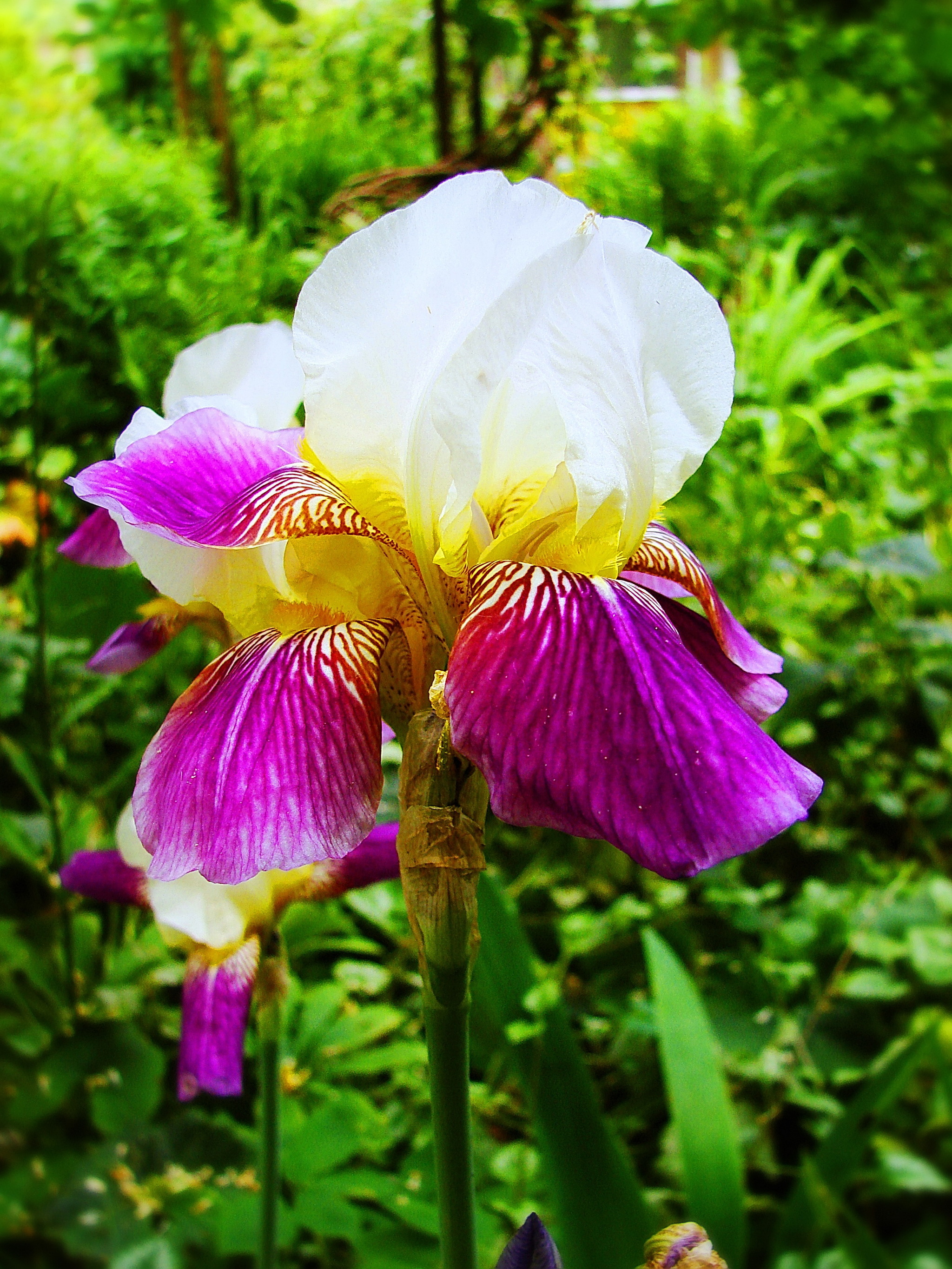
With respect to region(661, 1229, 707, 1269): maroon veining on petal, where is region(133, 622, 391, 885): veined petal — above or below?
above

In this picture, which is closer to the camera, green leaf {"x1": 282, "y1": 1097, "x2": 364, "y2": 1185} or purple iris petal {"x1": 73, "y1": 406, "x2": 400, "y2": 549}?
purple iris petal {"x1": 73, "y1": 406, "x2": 400, "y2": 549}

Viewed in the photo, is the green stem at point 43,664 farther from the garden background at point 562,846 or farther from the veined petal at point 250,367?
the veined petal at point 250,367

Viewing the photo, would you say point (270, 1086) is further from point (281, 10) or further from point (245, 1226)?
point (281, 10)

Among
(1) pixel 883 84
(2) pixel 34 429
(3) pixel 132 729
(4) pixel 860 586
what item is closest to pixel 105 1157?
(3) pixel 132 729

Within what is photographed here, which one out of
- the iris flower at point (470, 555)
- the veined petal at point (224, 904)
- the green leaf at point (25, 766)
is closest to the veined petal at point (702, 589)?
the iris flower at point (470, 555)

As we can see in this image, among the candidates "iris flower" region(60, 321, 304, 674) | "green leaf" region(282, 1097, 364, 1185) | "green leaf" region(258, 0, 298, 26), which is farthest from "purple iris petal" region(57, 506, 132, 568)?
"green leaf" region(258, 0, 298, 26)

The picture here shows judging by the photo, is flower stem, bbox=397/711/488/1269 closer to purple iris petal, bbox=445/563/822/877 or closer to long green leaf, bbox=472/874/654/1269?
purple iris petal, bbox=445/563/822/877
